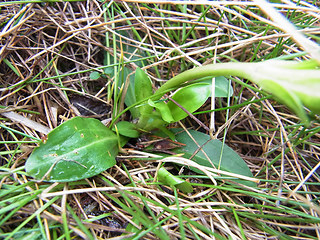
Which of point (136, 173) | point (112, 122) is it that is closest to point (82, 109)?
point (112, 122)

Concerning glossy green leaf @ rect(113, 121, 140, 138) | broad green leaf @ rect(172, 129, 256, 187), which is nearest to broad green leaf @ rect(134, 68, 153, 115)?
glossy green leaf @ rect(113, 121, 140, 138)

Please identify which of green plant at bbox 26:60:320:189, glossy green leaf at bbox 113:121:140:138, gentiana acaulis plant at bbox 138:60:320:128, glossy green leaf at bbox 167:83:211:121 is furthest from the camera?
glossy green leaf at bbox 113:121:140:138

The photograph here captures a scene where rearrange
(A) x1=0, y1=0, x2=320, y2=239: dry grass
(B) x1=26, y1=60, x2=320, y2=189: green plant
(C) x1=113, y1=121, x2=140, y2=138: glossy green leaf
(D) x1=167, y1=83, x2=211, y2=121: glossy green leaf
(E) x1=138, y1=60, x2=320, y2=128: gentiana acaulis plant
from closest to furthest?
(E) x1=138, y1=60, x2=320, y2=128: gentiana acaulis plant < (B) x1=26, y1=60, x2=320, y2=189: green plant < (A) x1=0, y1=0, x2=320, y2=239: dry grass < (D) x1=167, y1=83, x2=211, y2=121: glossy green leaf < (C) x1=113, y1=121, x2=140, y2=138: glossy green leaf

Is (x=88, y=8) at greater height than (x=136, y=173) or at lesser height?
greater

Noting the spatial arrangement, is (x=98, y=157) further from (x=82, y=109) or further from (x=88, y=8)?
(x=88, y=8)

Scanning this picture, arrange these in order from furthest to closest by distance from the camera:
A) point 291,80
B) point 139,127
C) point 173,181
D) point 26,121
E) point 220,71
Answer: point 139,127
point 26,121
point 173,181
point 220,71
point 291,80

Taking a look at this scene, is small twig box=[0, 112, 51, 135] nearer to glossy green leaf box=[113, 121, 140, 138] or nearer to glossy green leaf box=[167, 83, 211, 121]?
glossy green leaf box=[113, 121, 140, 138]

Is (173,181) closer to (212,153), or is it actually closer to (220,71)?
(212,153)

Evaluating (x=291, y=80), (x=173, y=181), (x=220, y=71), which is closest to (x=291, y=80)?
(x=291, y=80)
